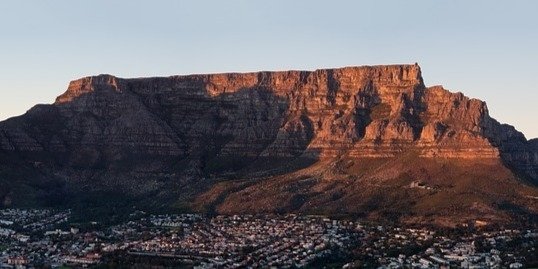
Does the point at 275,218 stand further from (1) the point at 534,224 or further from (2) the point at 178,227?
(1) the point at 534,224

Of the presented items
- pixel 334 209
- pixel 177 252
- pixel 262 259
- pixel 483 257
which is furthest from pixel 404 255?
pixel 334 209

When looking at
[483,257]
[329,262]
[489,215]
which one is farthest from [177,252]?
[489,215]

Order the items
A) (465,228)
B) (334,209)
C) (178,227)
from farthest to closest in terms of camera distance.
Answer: (334,209) → (178,227) → (465,228)

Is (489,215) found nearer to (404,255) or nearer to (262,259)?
(404,255)

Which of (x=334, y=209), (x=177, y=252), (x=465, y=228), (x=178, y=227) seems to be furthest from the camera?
(x=334, y=209)

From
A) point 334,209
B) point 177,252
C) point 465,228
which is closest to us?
point 177,252

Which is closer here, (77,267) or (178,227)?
(77,267)
